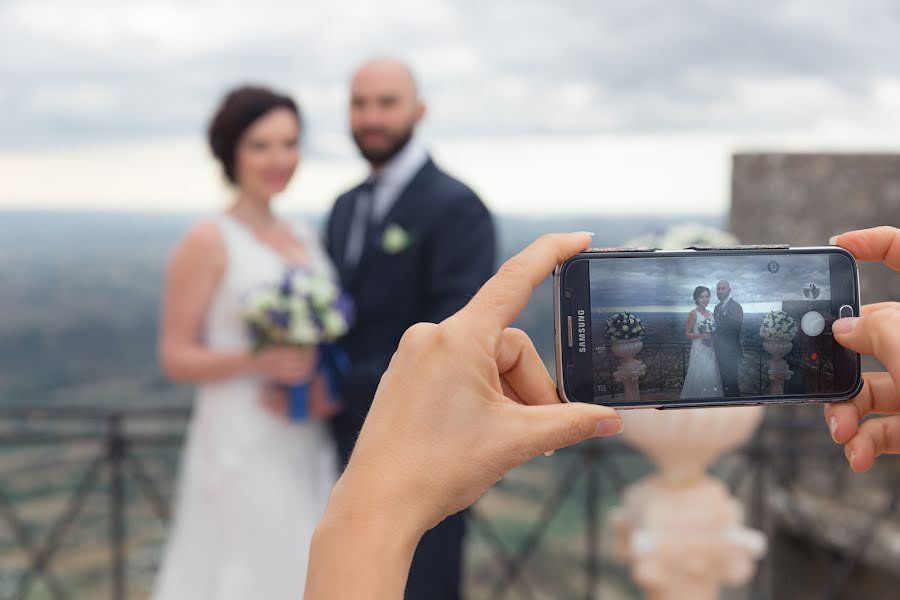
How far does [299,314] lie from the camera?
11.3 ft

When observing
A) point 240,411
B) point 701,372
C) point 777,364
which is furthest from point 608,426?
point 240,411

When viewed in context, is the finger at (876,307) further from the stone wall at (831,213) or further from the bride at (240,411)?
the stone wall at (831,213)

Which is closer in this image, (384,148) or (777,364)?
(777,364)

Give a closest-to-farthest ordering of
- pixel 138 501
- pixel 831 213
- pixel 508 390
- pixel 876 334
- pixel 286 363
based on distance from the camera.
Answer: pixel 876 334 → pixel 508 390 → pixel 286 363 → pixel 138 501 → pixel 831 213

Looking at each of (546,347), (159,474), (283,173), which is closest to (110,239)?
(159,474)

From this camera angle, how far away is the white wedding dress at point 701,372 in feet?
4.26

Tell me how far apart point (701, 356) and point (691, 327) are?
0.16 feet

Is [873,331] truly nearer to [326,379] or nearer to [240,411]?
[326,379]

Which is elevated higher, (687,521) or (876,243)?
(876,243)

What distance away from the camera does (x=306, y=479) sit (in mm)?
3713

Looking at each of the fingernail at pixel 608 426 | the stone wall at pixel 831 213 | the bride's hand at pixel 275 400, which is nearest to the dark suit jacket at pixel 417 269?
the bride's hand at pixel 275 400

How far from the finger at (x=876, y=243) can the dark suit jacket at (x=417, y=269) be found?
2105mm

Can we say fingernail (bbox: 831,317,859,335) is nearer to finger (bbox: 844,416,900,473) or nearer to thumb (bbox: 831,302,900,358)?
thumb (bbox: 831,302,900,358)

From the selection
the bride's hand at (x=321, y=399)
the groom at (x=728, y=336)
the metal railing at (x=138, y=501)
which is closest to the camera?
the groom at (x=728, y=336)
